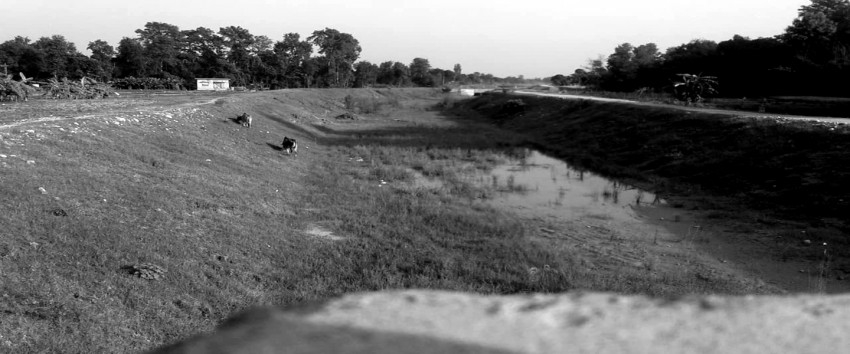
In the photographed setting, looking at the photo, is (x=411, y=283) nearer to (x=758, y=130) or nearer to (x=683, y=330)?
(x=683, y=330)

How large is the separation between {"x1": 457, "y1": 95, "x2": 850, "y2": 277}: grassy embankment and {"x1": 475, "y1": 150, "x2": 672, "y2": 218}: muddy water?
0.88 meters

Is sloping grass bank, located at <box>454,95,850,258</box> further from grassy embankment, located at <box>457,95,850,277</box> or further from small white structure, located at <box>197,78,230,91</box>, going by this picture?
small white structure, located at <box>197,78,230,91</box>

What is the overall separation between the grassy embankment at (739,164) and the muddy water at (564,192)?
0.88 meters

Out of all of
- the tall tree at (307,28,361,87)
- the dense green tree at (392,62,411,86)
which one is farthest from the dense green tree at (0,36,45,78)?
the dense green tree at (392,62,411,86)

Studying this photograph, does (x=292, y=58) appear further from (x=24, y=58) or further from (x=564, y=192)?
(x=564, y=192)

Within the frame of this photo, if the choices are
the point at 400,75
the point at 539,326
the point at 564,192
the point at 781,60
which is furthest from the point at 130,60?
the point at 539,326

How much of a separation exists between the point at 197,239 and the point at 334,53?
3300 inches

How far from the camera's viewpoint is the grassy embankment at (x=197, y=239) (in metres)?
5.75

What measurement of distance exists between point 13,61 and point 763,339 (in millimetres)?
68942

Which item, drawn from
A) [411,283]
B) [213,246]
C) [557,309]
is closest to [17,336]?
[213,246]

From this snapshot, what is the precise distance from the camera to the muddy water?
15117mm

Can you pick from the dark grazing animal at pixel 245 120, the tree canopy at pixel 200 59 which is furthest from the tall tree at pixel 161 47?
the dark grazing animal at pixel 245 120

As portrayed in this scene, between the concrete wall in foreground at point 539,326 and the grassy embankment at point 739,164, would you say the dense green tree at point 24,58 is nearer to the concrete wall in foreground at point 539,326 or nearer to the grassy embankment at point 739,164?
the grassy embankment at point 739,164

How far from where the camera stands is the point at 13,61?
55.5 metres
